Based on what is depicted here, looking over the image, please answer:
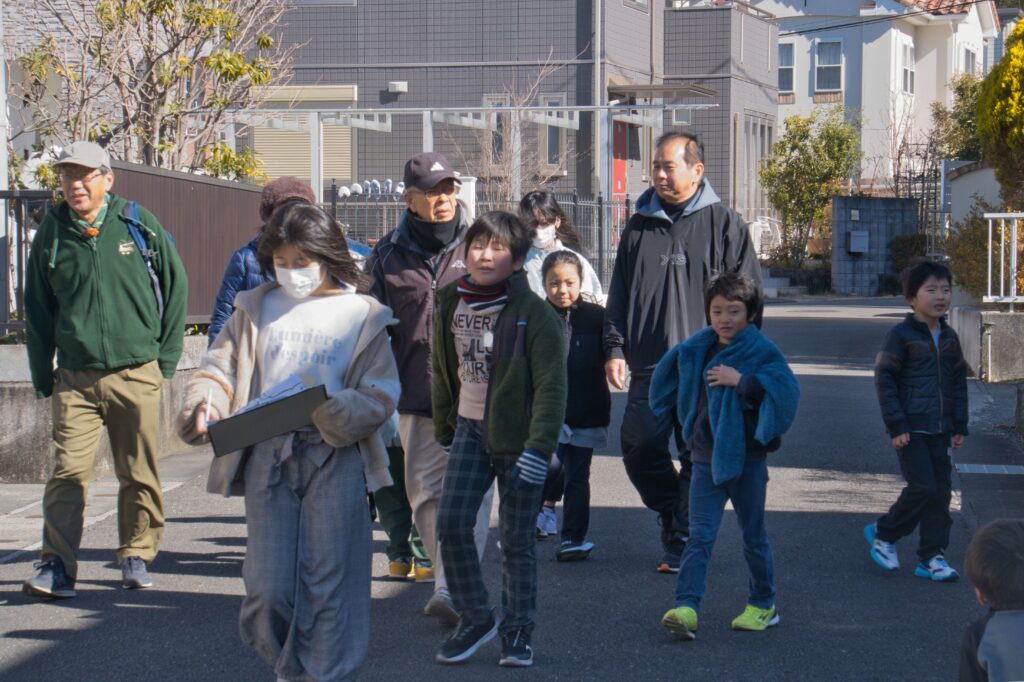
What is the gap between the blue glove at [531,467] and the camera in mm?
4926

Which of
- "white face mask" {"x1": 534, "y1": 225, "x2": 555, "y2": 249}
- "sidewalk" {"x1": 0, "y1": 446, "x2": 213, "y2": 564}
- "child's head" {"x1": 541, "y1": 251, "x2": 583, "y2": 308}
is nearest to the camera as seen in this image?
"child's head" {"x1": 541, "y1": 251, "x2": 583, "y2": 308}

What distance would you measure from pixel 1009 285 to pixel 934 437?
728cm

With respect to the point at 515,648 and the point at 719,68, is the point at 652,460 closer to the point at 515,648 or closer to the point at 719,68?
the point at 515,648

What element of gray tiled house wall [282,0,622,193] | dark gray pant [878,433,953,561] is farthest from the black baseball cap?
gray tiled house wall [282,0,622,193]

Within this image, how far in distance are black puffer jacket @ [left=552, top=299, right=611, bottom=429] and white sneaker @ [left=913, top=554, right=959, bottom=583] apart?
5.79 feet

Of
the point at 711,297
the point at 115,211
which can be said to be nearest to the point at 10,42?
the point at 115,211

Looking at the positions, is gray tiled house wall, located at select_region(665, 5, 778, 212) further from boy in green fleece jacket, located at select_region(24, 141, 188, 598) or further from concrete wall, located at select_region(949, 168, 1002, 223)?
boy in green fleece jacket, located at select_region(24, 141, 188, 598)

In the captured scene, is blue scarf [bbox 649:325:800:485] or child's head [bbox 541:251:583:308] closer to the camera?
blue scarf [bbox 649:325:800:485]

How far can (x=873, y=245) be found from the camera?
97.9 ft

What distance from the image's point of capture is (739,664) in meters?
5.26

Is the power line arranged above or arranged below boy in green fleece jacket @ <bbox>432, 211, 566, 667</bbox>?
above

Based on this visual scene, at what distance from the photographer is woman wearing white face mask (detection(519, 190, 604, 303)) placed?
7512 millimetres

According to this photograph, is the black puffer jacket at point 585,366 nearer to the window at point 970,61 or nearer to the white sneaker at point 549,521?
the white sneaker at point 549,521

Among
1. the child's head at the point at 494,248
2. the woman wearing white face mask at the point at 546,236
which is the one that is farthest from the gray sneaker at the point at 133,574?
the woman wearing white face mask at the point at 546,236
